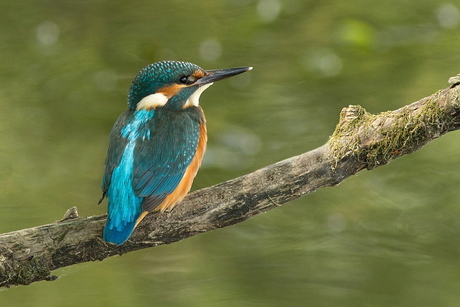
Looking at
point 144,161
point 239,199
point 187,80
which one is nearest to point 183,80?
point 187,80

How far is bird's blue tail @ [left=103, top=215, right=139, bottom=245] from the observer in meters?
2.46

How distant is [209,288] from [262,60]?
2156mm

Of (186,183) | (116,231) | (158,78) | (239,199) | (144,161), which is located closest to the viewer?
(116,231)

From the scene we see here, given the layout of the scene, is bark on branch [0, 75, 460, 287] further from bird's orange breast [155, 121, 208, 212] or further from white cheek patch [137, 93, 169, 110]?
white cheek patch [137, 93, 169, 110]

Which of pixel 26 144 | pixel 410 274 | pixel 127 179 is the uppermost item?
pixel 26 144

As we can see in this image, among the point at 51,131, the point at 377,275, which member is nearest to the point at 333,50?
the point at 377,275

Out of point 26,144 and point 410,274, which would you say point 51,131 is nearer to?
point 26,144

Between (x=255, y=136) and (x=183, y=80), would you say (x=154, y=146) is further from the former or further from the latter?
(x=255, y=136)

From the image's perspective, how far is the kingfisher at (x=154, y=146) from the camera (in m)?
2.61

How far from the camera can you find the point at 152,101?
3.06 meters

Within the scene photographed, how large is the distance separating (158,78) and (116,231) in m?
0.97

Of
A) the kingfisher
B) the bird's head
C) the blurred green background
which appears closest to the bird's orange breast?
the kingfisher

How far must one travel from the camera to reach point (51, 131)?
16.7 feet

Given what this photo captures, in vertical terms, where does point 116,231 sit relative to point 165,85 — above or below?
below
